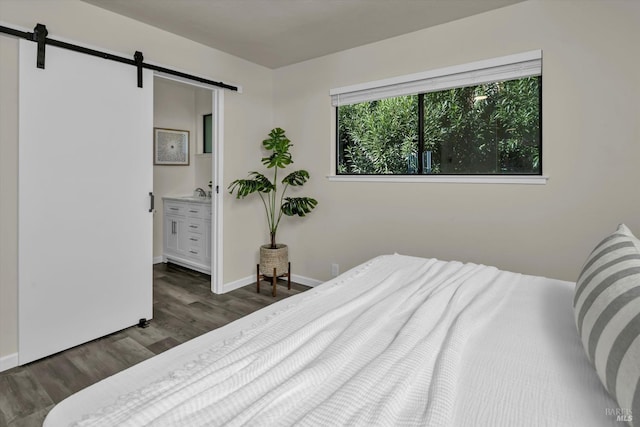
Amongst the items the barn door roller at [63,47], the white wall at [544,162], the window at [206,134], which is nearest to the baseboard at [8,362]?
the barn door roller at [63,47]

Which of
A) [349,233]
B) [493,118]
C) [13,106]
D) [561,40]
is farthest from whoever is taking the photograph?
[349,233]

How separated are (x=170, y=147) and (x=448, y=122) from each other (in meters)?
3.84

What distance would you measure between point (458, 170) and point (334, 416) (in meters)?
2.55

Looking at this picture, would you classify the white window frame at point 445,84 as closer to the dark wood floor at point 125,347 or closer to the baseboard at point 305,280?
the baseboard at point 305,280

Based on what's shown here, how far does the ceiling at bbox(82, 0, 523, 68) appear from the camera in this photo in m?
2.48

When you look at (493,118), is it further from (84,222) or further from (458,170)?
(84,222)

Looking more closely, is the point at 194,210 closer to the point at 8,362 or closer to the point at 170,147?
the point at 170,147

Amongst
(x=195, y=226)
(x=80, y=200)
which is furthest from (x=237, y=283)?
(x=80, y=200)

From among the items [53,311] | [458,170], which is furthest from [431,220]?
[53,311]

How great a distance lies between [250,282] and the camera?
3.88 metres

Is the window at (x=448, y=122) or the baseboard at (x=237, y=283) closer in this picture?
the window at (x=448, y=122)

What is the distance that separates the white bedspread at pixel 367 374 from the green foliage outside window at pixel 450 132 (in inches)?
64.3

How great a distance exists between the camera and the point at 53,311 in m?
2.33

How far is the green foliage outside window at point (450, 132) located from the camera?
2566 millimetres
